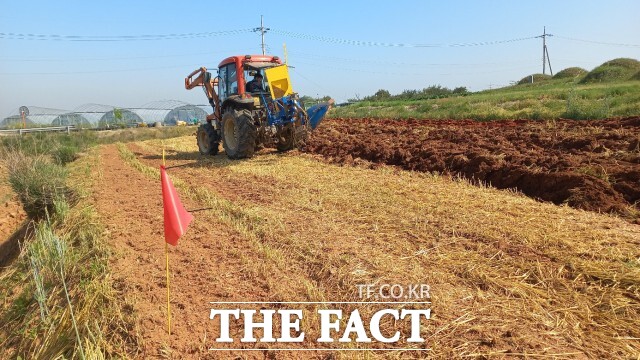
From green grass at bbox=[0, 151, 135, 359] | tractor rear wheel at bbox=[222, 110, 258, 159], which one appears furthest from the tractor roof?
green grass at bbox=[0, 151, 135, 359]

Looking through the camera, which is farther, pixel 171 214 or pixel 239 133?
pixel 239 133

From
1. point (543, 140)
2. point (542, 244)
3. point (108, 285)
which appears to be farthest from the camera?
point (543, 140)

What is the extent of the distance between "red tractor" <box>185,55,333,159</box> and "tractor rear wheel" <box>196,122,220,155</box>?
0.15 ft

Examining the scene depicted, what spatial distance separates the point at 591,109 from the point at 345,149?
9.03 metres

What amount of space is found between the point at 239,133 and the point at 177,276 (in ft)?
20.2

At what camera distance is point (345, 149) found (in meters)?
10.4

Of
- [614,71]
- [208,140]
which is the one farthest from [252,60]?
[614,71]

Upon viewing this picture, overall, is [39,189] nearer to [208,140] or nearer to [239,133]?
[239,133]

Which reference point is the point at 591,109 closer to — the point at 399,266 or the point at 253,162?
the point at 253,162

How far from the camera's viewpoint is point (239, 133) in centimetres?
959

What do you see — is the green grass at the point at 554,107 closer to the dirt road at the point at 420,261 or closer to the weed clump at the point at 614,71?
the dirt road at the point at 420,261

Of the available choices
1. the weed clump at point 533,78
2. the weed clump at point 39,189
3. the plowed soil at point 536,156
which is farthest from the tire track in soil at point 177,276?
the weed clump at point 533,78

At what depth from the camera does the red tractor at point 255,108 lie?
9539 mm

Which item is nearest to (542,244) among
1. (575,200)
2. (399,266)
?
(399,266)
